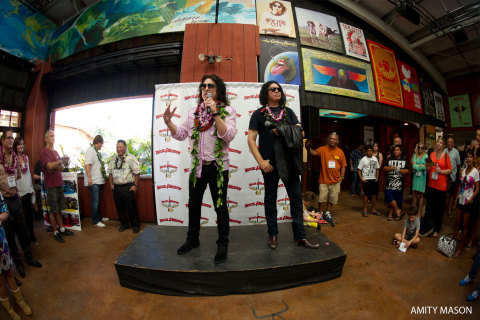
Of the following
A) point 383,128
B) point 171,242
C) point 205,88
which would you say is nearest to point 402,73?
point 383,128


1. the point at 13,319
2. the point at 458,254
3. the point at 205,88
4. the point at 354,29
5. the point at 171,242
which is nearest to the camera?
the point at 13,319

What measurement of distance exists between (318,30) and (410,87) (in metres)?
5.02

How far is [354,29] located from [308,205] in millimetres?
6866

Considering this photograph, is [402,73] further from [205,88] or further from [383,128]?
[205,88]

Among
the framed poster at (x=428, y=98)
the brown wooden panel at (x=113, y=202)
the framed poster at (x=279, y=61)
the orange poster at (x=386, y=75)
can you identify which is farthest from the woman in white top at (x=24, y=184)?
the framed poster at (x=428, y=98)

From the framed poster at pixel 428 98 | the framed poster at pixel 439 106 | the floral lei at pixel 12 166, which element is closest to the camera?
the floral lei at pixel 12 166

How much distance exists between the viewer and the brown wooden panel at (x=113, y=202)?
13.3 ft

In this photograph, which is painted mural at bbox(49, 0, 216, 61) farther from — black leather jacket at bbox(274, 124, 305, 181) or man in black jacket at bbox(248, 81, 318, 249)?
black leather jacket at bbox(274, 124, 305, 181)

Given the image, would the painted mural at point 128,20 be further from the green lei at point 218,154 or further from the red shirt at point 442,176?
the red shirt at point 442,176

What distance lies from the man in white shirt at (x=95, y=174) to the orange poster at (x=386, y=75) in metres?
8.78

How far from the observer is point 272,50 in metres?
5.31

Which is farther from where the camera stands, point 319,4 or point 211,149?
point 319,4

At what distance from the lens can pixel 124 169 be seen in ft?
12.0

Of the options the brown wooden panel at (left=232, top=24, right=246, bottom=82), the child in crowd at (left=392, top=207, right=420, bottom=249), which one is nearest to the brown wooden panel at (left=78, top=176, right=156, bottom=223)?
the brown wooden panel at (left=232, top=24, right=246, bottom=82)
